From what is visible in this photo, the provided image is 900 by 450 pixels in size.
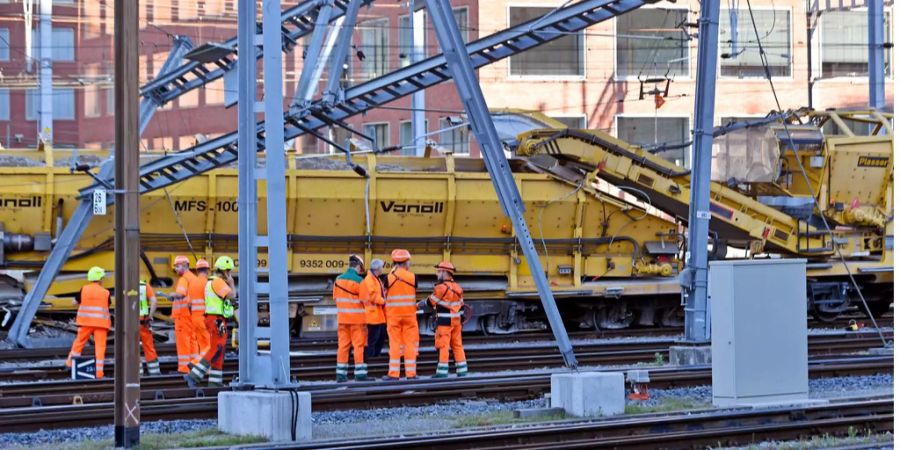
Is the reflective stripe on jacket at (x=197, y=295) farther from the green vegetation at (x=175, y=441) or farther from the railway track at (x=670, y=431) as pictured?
the railway track at (x=670, y=431)

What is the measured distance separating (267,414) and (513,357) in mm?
8594

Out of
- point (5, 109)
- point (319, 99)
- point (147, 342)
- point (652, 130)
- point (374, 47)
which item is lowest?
point (147, 342)

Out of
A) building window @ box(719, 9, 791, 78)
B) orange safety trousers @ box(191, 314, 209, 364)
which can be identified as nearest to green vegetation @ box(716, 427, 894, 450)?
orange safety trousers @ box(191, 314, 209, 364)

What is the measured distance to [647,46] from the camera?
5016cm

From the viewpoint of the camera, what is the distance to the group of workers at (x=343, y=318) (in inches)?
707

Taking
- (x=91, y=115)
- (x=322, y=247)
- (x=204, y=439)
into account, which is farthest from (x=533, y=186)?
(x=91, y=115)

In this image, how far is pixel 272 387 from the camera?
45.1 feet

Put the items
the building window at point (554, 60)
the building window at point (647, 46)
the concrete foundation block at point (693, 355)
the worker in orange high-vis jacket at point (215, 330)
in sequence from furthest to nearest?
the building window at point (647, 46) < the building window at point (554, 60) < the concrete foundation block at point (693, 355) < the worker in orange high-vis jacket at point (215, 330)

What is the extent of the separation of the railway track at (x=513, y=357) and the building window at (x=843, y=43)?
1150 inches

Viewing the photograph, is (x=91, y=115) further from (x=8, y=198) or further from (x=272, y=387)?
(x=272, y=387)

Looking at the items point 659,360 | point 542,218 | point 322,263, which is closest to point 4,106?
point 322,263

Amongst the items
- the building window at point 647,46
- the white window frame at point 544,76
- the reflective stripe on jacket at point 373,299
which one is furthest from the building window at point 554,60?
the reflective stripe on jacket at point 373,299

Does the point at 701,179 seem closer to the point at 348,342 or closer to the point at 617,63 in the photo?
the point at 348,342

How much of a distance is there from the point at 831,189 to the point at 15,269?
50.0 ft
